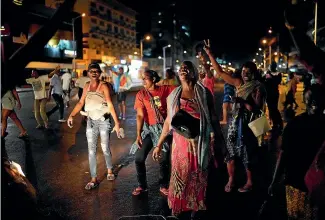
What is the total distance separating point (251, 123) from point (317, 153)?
226 centimetres

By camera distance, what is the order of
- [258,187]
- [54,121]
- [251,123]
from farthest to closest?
[54,121], [258,187], [251,123]

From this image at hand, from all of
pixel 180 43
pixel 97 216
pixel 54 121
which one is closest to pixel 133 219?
pixel 97 216

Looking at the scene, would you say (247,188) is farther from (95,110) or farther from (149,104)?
(95,110)

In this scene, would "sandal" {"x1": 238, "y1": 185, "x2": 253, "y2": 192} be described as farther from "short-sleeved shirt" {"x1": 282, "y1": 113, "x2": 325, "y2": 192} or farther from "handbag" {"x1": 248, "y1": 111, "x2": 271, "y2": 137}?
"short-sleeved shirt" {"x1": 282, "y1": 113, "x2": 325, "y2": 192}

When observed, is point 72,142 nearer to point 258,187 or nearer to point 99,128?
point 99,128

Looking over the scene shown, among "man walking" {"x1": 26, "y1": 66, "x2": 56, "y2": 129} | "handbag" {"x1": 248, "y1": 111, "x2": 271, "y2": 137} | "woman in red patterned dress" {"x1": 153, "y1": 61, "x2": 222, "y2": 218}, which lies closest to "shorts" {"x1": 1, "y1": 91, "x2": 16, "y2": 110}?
"man walking" {"x1": 26, "y1": 66, "x2": 56, "y2": 129}

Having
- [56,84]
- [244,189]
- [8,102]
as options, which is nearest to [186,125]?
[244,189]

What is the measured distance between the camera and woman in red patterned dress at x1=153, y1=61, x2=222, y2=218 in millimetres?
3910

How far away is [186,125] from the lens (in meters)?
3.90

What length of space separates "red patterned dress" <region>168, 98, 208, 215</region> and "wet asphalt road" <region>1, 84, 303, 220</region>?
1.99 feet

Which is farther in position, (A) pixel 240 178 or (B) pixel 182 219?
(A) pixel 240 178

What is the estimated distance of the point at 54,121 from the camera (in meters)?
12.7

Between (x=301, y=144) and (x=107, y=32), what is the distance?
2798 inches

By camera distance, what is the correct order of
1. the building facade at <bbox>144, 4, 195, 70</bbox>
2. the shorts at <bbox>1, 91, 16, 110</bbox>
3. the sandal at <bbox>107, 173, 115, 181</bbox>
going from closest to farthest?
1. the sandal at <bbox>107, 173, 115, 181</bbox>
2. the shorts at <bbox>1, 91, 16, 110</bbox>
3. the building facade at <bbox>144, 4, 195, 70</bbox>
